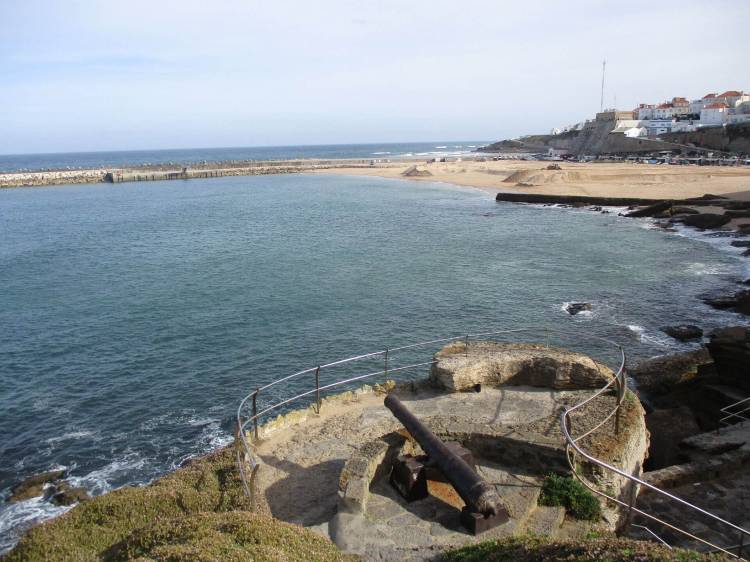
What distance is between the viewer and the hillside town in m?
123

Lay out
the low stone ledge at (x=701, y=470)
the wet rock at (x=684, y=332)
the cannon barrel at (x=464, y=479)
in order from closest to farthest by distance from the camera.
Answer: the cannon barrel at (x=464, y=479) → the low stone ledge at (x=701, y=470) → the wet rock at (x=684, y=332)

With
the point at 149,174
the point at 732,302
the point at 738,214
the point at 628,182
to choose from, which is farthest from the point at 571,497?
the point at 149,174

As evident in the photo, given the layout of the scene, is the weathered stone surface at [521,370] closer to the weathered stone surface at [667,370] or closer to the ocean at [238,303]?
the weathered stone surface at [667,370]

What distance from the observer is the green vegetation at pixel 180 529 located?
5.77m

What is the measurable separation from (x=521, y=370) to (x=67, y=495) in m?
11.8

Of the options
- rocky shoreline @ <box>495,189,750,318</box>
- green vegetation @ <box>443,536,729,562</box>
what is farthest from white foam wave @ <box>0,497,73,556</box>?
rocky shoreline @ <box>495,189,750,318</box>

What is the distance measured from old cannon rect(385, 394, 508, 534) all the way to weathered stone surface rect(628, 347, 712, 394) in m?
12.1

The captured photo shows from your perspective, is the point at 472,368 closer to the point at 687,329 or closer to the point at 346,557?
the point at 346,557

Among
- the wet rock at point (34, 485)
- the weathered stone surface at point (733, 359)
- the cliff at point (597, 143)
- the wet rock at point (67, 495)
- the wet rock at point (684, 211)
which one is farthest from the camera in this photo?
the cliff at point (597, 143)

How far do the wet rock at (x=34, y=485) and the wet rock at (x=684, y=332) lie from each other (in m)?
22.4

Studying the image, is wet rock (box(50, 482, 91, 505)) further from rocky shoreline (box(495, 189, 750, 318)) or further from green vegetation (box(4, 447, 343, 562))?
rocky shoreline (box(495, 189, 750, 318))

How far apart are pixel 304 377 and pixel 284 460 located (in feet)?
32.3

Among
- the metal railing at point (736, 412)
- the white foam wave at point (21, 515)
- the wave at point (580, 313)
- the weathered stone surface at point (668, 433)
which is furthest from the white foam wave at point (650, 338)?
the white foam wave at point (21, 515)

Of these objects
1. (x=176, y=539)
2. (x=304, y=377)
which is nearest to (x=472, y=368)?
(x=176, y=539)
